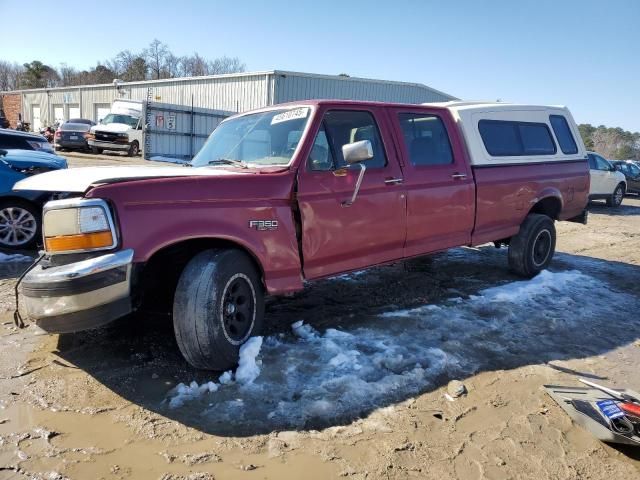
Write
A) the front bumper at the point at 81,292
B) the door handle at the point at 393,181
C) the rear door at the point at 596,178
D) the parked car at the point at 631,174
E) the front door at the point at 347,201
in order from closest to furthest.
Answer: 1. the front bumper at the point at 81,292
2. the front door at the point at 347,201
3. the door handle at the point at 393,181
4. the rear door at the point at 596,178
5. the parked car at the point at 631,174

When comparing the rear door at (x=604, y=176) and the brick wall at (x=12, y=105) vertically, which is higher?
the brick wall at (x=12, y=105)

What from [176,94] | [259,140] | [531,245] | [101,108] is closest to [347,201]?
[259,140]

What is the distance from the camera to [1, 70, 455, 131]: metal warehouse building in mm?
23797

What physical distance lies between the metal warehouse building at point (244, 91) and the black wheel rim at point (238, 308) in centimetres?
2049

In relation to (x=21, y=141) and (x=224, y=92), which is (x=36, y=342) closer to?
(x=21, y=141)

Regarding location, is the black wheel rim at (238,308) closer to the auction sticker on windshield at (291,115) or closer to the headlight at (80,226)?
the headlight at (80,226)

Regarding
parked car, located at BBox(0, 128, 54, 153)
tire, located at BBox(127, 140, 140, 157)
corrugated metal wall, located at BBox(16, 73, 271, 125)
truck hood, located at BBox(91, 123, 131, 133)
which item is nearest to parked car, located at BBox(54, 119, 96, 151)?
truck hood, located at BBox(91, 123, 131, 133)

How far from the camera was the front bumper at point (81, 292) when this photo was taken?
2.99 meters

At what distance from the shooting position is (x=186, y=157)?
21.6 m

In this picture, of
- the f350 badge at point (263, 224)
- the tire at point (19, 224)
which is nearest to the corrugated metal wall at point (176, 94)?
the tire at point (19, 224)

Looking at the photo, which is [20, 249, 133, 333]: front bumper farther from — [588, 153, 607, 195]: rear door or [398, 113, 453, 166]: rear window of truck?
[588, 153, 607, 195]: rear door

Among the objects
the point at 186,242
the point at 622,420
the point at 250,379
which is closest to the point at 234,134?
the point at 186,242

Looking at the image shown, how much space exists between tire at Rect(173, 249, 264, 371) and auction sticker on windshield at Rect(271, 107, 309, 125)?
4.38ft

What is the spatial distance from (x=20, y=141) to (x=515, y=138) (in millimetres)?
8233
